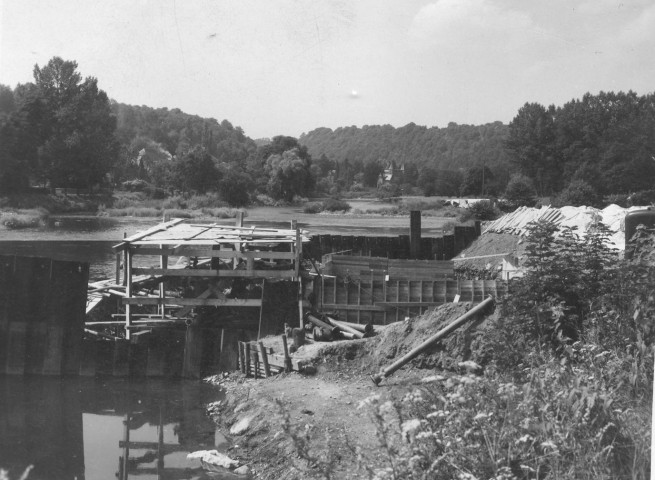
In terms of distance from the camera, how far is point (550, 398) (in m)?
6.81

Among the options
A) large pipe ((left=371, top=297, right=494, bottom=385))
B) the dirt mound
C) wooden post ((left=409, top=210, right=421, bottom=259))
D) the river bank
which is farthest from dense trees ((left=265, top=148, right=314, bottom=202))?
the river bank

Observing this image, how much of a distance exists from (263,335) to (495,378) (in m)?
10.7

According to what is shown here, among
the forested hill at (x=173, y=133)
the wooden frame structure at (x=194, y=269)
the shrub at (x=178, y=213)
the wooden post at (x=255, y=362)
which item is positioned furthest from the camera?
the forested hill at (x=173, y=133)

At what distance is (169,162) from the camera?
94812mm

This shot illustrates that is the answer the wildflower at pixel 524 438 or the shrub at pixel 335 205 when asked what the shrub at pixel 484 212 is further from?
the wildflower at pixel 524 438

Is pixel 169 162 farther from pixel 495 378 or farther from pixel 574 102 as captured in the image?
pixel 495 378

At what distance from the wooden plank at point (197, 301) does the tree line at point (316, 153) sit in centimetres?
3095

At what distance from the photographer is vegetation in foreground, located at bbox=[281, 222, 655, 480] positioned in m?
6.21

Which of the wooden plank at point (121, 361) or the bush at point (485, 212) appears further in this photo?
the bush at point (485, 212)

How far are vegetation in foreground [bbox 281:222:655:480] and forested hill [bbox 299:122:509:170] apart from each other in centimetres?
7504

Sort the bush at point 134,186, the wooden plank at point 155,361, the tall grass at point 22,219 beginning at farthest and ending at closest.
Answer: the bush at point 134,186 → the tall grass at point 22,219 → the wooden plank at point 155,361

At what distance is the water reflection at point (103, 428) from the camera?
11875 millimetres

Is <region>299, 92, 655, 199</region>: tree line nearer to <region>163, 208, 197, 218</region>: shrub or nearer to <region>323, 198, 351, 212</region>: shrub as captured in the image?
<region>323, 198, 351, 212</region>: shrub

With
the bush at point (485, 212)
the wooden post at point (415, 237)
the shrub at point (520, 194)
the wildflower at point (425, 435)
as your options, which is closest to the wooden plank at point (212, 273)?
the wildflower at point (425, 435)
